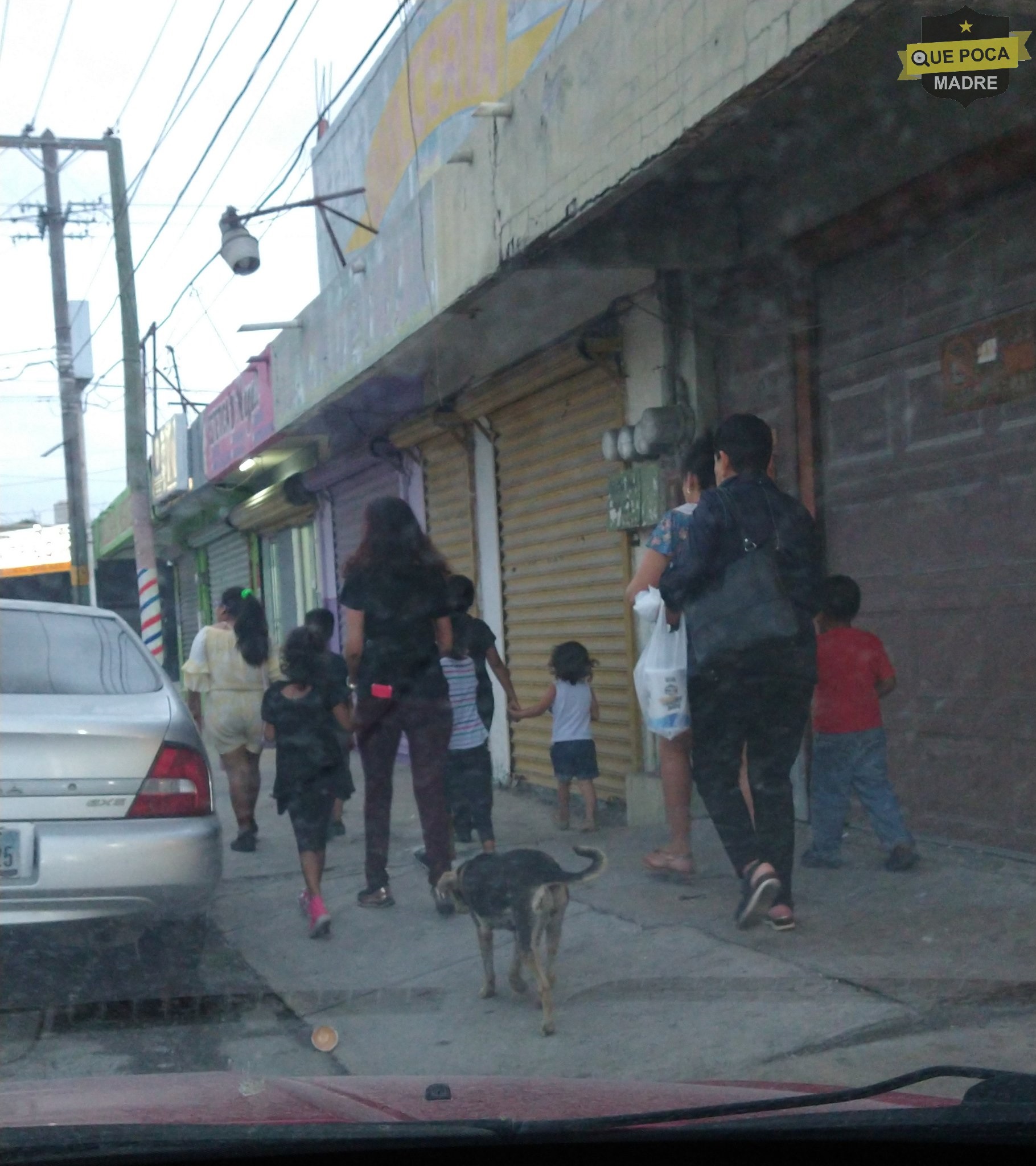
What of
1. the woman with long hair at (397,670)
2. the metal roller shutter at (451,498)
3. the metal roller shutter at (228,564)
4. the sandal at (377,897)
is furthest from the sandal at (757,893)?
the metal roller shutter at (228,564)

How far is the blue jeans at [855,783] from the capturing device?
562cm

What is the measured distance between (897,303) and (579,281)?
2.57 metres

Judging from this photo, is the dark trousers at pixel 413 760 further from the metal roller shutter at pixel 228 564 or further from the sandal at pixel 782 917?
the metal roller shutter at pixel 228 564

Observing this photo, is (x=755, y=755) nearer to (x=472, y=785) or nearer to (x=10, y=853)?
(x=472, y=785)

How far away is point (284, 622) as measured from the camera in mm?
18125

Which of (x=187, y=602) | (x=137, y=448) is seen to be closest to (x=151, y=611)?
(x=137, y=448)

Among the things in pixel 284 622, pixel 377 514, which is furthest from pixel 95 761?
pixel 284 622

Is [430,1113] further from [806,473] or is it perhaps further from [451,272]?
[451,272]

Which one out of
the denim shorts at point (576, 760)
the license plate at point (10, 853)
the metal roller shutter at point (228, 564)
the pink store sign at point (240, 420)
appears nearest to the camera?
the license plate at point (10, 853)

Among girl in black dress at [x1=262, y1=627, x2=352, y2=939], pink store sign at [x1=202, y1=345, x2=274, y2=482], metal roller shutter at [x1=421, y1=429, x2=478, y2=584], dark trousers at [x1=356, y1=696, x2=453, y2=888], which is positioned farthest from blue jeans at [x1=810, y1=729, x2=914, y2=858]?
pink store sign at [x1=202, y1=345, x2=274, y2=482]

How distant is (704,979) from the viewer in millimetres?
4668

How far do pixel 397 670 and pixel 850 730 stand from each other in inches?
77.3

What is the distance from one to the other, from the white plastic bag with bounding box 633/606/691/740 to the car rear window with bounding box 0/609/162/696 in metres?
2.09

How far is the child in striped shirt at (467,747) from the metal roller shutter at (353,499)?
19.3 ft
